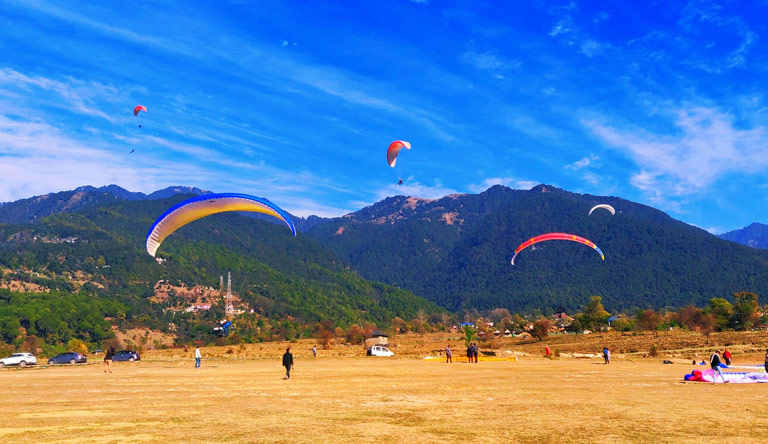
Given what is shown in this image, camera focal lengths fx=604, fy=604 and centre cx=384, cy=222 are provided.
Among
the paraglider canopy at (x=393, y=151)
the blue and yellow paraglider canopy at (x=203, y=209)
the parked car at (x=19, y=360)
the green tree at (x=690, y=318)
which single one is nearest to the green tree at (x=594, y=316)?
the green tree at (x=690, y=318)

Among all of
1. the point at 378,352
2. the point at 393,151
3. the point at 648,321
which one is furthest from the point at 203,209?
the point at 648,321

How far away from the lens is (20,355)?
45000 millimetres

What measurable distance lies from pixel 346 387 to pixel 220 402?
589 cm

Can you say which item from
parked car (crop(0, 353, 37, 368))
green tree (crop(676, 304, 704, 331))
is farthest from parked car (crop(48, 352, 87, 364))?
green tree (crop(676, 304, 704, 331))

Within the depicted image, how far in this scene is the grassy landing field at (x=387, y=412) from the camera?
468 inches

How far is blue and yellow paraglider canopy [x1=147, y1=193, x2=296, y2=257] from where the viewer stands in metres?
34.9

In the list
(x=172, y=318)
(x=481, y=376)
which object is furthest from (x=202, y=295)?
(x=481, y=376)

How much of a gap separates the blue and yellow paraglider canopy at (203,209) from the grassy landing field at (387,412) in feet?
40.3

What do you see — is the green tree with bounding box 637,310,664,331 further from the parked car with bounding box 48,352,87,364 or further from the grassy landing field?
the parked car with bounding box 48,352,87,364

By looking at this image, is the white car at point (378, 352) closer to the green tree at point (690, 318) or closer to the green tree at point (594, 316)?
the green tree at point (594, 316)

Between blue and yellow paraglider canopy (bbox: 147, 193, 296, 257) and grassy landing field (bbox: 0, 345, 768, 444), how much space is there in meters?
12.3

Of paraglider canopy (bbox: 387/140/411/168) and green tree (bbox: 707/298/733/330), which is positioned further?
green tree (bbox: 707/298/733/330)

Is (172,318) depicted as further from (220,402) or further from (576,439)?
(576,439)

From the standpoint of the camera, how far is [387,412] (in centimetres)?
1525
